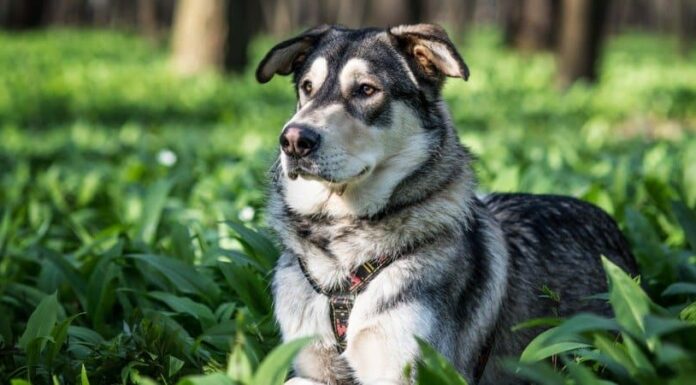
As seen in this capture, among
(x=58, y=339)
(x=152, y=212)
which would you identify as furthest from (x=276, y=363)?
(x=152, y=212)

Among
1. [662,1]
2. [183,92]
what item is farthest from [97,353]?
[662,1]

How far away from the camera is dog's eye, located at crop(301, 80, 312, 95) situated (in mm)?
4281

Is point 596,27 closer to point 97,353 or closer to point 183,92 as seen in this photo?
point 183,92

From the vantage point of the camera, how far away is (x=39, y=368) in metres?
3.93

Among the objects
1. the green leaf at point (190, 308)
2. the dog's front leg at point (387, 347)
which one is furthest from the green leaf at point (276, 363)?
the green leaf at point (190, 308)

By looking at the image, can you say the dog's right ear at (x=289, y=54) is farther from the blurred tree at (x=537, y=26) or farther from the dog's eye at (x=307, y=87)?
the blurred tree at (x=537, y=26)

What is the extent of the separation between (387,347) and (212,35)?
14607 mm

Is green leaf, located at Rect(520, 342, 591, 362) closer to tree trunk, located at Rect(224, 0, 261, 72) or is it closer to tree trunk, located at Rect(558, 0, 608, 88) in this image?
tree trunk, located at Rect(558, 0, 608, 88)

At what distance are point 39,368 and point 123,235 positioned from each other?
7.11 ft

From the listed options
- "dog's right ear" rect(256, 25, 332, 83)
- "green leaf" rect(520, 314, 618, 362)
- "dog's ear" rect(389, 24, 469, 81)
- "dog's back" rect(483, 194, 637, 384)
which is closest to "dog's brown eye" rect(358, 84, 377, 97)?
"dog's ear" rect(389, 24, 469, 81)

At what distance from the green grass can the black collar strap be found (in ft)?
1.18

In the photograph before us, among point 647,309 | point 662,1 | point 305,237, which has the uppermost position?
point 647,309

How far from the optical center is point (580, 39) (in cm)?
1702

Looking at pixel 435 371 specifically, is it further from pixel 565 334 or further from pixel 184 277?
pixel 184 277
